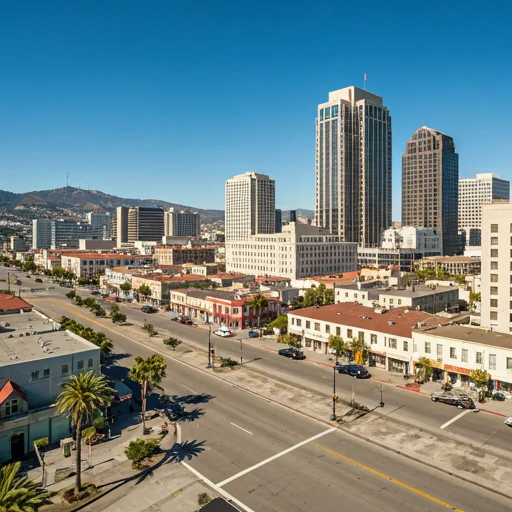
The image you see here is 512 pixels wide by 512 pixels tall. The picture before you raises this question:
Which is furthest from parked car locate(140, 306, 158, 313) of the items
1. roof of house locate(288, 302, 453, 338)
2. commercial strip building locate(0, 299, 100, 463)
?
commercial strip building locate(0, 299, 100, 463)

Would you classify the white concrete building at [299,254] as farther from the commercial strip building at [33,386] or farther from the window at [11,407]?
the window at [11,407]

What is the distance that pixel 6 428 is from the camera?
36.3 m

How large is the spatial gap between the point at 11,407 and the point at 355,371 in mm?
39711

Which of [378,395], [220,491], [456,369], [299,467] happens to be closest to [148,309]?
[378,395]

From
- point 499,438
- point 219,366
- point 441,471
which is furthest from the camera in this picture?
point 219,366

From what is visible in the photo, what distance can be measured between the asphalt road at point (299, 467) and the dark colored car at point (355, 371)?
49.3 feet

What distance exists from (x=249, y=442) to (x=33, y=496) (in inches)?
765

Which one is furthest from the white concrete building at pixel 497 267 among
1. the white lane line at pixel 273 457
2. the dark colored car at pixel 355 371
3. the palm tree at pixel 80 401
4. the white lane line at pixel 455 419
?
the palm tree at pixel 80 401

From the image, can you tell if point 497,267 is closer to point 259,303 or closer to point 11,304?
point 259,303

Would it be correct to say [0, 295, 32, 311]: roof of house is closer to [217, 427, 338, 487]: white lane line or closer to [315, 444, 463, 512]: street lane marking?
[217, 427, 338, 487]: white lane line

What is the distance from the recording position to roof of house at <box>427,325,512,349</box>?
52250mm

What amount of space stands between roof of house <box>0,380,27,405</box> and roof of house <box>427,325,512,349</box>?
46272 millimetres

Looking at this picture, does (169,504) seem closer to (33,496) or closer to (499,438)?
(33,496)

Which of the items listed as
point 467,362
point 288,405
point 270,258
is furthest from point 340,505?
point 270,258
